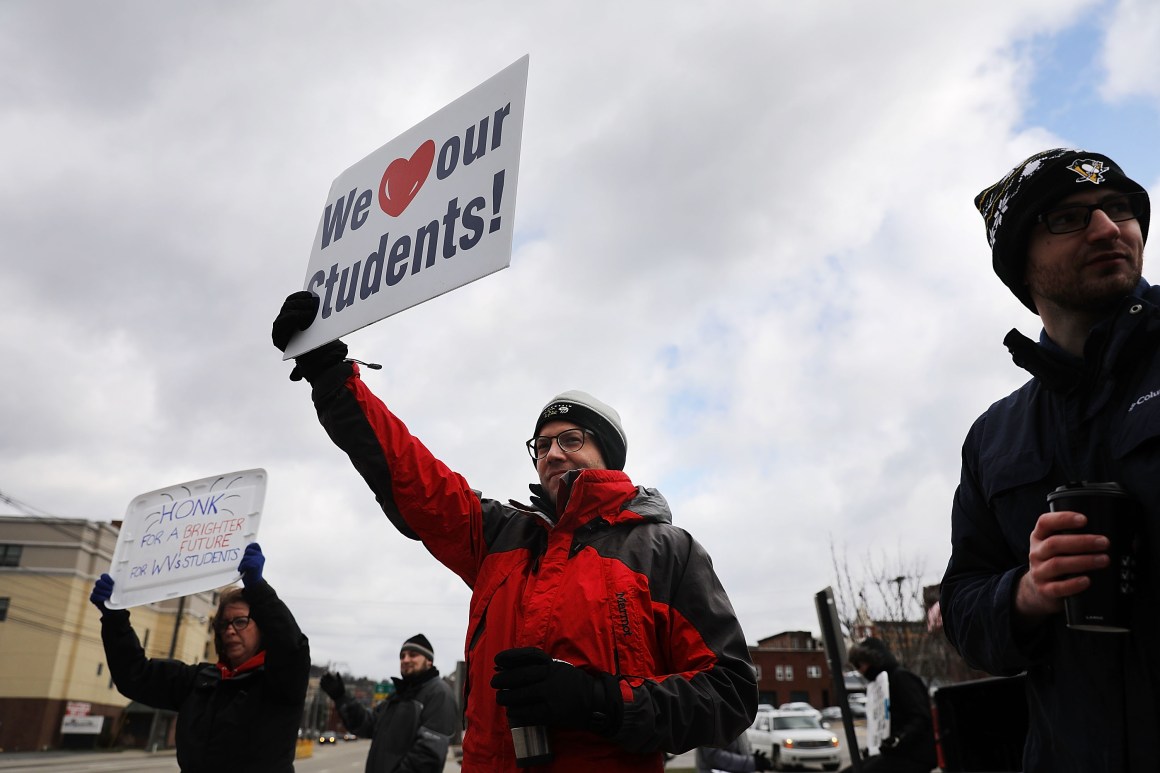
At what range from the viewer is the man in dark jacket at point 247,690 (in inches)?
150

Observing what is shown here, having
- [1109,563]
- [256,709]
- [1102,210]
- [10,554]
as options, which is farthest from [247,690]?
[10,554]

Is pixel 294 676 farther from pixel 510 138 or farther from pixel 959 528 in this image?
pixel 959 528

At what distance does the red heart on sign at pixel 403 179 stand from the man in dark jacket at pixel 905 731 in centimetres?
544

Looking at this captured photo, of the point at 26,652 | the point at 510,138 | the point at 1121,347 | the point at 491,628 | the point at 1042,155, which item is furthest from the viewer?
the point at 26,652

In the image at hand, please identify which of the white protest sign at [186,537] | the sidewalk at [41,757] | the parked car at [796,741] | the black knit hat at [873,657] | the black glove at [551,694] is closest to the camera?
the black glove at [551,694]

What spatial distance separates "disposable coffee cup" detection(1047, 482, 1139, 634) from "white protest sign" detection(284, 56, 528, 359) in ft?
5.04

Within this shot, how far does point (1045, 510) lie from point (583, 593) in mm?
1135

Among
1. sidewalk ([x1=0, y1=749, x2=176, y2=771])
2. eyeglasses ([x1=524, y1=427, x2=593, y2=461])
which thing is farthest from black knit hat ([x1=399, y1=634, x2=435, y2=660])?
sidewalk ([x1=0, y1=749, x2=176, y2=771])

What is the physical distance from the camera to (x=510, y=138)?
8.38 ft

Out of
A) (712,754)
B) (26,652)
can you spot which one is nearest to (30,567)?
(26,652)

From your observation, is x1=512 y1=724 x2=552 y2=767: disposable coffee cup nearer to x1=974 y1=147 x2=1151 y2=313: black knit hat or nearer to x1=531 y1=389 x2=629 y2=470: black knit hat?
x1=531 y1=389 x2=629 y2=470: black knit hat

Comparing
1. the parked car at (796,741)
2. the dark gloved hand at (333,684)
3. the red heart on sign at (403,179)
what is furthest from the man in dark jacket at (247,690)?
the parked car at (796,741)

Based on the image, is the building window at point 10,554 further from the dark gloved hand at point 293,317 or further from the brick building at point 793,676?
the brick building at point 793,676

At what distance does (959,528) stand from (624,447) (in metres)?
1.35
